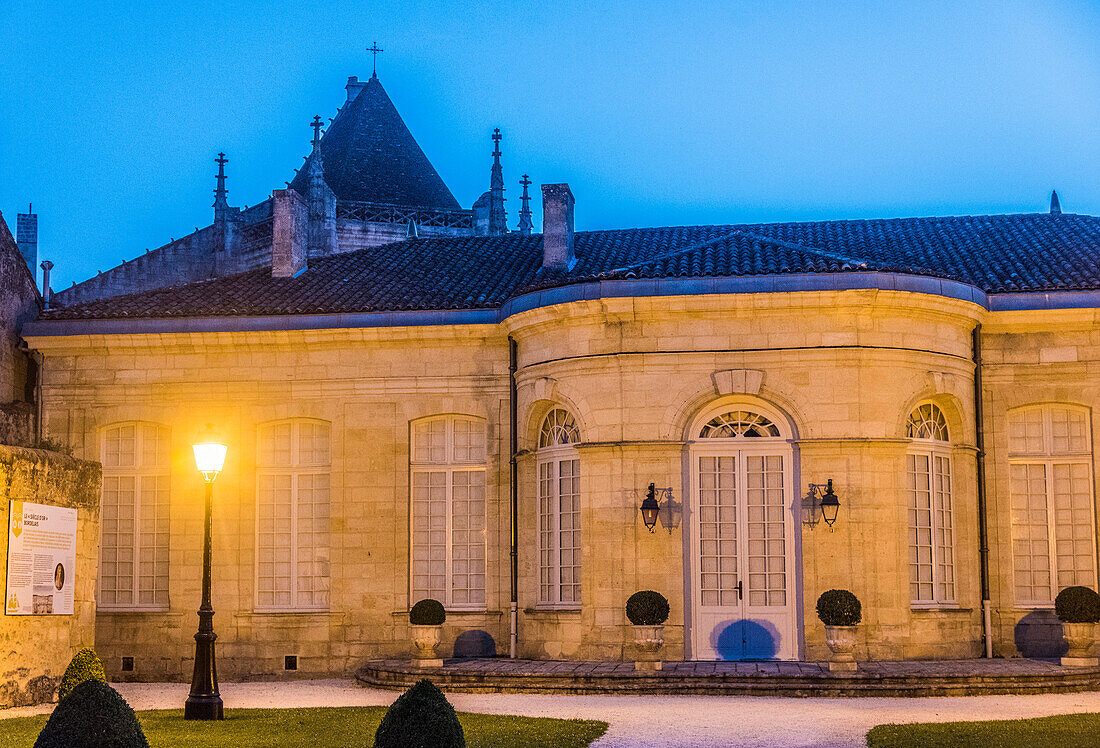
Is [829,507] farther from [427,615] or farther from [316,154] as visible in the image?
[316,154]

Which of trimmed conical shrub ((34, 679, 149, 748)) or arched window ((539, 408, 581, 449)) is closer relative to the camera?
trimmed conical shrub ((34, 679, 149, 748))

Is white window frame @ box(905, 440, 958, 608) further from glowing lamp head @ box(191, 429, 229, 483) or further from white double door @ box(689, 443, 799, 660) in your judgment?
glowing lamp head @ box(191, 429, 229, 483)

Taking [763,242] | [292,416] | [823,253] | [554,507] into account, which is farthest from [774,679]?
[292,416]

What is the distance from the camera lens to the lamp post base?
14.8 metres

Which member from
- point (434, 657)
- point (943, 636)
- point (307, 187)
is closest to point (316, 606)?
point (434, 657)

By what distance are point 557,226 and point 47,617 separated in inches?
393

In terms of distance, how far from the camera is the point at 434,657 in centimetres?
1820

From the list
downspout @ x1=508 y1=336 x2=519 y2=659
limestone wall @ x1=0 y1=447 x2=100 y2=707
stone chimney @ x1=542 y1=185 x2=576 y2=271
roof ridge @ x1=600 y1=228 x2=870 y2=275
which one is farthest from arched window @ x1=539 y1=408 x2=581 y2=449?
limestone wall @ x1=0 y1=447 x2=100 y2=707

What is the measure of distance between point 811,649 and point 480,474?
18.7ft

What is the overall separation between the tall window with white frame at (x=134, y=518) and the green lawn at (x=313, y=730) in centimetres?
628

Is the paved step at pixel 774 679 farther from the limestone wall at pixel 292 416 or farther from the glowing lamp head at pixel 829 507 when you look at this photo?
the limestone wall at pixel 292 416

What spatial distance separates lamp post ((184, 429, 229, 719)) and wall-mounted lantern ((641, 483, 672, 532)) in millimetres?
5574

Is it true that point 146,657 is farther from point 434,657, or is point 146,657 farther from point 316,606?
point 434,657

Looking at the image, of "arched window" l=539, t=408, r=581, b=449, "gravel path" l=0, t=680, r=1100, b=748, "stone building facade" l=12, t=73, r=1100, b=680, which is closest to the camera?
"gravel path" l=0, t=680, r=1100, b=748
